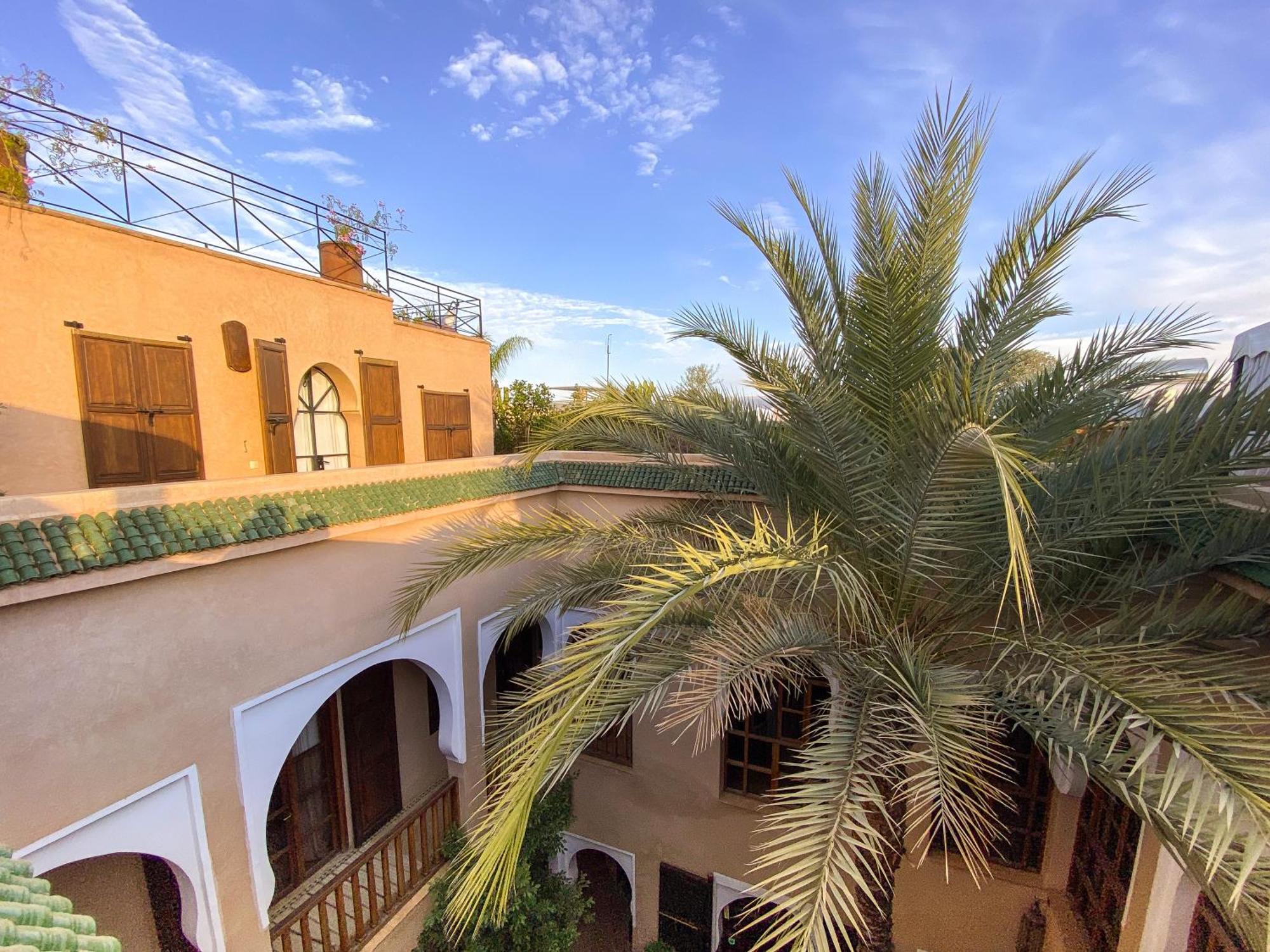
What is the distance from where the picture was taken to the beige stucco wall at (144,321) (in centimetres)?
438

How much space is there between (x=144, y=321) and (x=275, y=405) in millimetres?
1322

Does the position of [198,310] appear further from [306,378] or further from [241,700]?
[241,700]

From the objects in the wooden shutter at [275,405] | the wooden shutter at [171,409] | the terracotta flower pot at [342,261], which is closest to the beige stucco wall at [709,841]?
the wooden shutter at [275,405]

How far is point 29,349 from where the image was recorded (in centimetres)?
441

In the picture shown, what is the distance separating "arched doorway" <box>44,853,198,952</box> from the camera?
3.86 meters

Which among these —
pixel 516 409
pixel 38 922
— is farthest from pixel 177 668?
pixel 516 409

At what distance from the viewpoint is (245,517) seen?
350 centimetres

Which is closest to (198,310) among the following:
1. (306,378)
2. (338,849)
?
(306,378)

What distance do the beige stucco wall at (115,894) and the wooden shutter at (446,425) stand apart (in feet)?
17.8

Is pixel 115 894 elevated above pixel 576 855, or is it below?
above

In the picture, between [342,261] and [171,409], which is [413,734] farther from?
[342,261]

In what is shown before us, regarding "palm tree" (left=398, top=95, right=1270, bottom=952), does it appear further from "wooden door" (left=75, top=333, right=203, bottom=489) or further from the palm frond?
"wooden door" (left=75, top=333, right=203, bottom=489)

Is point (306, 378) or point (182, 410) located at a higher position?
point (306, 378)

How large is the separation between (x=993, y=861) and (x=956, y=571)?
153 inches
